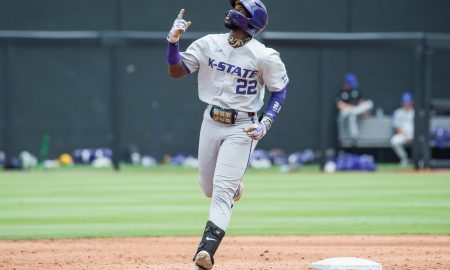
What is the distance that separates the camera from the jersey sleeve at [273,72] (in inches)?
258

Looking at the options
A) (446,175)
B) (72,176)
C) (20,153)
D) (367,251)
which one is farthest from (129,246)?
(20,153)

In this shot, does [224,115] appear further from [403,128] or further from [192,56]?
[403,128]

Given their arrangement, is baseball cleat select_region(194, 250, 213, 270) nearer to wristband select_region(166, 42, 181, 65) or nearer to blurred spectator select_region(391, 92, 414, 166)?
wristband select_region(166, 42, 181, 65)

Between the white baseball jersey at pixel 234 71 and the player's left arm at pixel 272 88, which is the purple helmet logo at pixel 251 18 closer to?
the white baseball jersey at pixel 234 71

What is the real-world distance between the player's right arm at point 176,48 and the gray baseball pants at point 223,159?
37 cm

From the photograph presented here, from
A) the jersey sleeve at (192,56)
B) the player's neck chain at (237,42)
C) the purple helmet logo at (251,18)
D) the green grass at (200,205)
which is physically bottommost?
the green grass at (200,205)

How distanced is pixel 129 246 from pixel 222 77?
2568 millimetres

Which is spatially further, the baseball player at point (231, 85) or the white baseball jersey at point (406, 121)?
the white baseball jersey at point (406, 121)

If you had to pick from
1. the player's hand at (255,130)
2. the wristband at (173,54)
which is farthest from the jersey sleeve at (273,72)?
the wristband at (173,54)

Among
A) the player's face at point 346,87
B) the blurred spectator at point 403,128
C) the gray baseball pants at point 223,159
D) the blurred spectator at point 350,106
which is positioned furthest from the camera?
the player's face at point 346,87

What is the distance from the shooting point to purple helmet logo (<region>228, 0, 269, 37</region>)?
6559 mm

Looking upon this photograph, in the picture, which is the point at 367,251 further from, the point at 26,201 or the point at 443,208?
the point at 26,201

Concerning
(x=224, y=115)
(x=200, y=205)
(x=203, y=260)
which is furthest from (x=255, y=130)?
(x=200, y=205)

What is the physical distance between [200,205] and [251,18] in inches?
221
